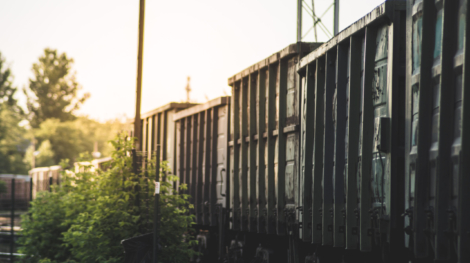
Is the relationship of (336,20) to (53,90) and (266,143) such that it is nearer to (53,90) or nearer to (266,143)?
(266,143)

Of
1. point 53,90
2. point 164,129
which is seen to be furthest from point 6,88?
point 164,129

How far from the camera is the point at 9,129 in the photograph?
65.6m

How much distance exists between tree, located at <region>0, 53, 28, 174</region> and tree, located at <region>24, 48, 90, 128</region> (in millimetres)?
2277

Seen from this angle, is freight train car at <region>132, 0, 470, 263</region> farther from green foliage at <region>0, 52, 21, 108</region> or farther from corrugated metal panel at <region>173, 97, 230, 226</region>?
green foliage at <region>0, 52, 21, 108</region>

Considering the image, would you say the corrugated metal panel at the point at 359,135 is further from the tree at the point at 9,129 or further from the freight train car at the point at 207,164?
the tree at the point at 9,129

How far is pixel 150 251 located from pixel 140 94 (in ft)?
15.4

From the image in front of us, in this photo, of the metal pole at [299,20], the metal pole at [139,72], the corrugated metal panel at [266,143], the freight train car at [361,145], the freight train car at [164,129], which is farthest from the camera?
the freight train car at [164,129]

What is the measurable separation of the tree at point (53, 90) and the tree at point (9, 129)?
228 cm

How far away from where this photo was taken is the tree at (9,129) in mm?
65219

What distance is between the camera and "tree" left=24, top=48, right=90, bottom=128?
252 feet

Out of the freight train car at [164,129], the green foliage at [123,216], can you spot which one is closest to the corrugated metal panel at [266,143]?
the green foliage at [123,216]

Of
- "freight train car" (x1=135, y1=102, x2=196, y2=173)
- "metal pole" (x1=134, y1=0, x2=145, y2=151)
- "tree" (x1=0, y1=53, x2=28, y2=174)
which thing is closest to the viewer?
"metal pole" (x1=134, y1=0, x2=145, y2=151)

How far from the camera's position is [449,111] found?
4.56m

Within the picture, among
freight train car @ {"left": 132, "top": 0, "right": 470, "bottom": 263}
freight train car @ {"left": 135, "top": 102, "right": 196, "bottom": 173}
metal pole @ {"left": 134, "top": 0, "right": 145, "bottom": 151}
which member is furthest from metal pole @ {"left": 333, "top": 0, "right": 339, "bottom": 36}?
freight train car @ {"left": 135, "top": 102, "right": 196, "bottom": 173}
